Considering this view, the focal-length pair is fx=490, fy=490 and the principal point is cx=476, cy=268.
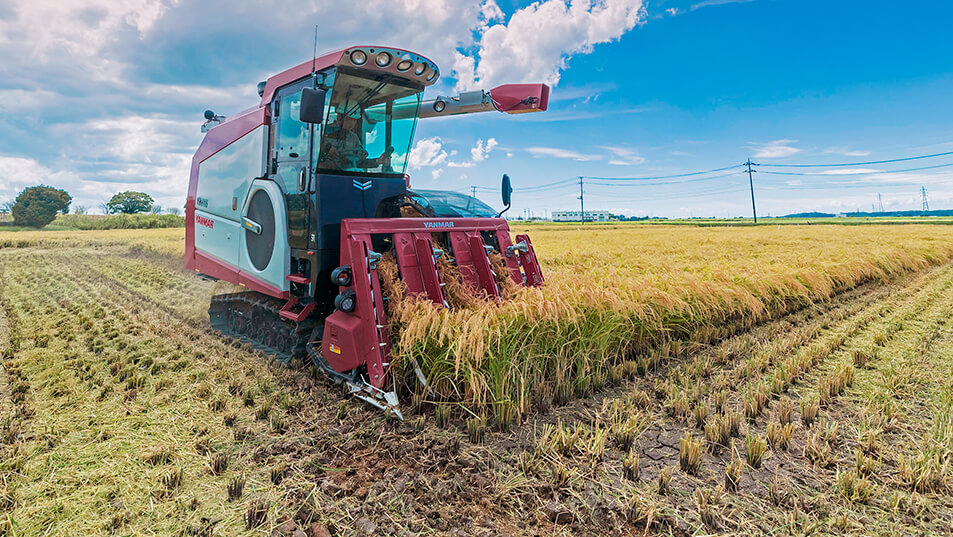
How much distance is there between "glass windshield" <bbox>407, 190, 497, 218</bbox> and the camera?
18.0ft

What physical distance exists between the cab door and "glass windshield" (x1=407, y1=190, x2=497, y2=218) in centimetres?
113

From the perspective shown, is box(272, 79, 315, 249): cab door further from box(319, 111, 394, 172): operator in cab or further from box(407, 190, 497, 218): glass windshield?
box(407, 190, 497, 218): glass windshield

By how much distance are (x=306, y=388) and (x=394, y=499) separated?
190 cm

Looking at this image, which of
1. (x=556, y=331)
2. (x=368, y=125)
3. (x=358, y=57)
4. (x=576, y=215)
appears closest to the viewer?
(x=556, y=331)

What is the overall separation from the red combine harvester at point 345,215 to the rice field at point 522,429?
37cm

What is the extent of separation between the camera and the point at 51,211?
4003cm

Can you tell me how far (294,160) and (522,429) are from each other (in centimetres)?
339

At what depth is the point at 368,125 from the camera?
16.7 ft

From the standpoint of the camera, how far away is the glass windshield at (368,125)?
468 centimetres

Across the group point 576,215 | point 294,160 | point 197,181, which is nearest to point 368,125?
point 294,160

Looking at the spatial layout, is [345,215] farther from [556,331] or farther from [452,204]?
[556,331]

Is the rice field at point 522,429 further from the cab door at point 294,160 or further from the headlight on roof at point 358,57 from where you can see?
the headlight on roof at point 358,57

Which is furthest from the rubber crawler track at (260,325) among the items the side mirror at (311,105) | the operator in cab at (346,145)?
the side mirror at (311,105)

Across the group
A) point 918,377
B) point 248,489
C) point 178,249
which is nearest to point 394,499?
point 248,489
